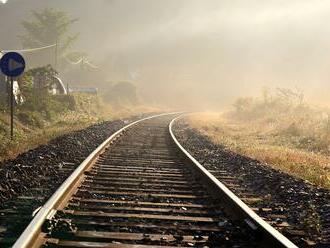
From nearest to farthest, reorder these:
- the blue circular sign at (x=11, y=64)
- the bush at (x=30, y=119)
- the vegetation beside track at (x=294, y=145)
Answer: the vegetation beside track at (x=294, y=145) < the blue circular sign at (x=11, y=64) < the bush at (x=30, y=119)

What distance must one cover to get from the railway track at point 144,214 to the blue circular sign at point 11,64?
5.49 meters

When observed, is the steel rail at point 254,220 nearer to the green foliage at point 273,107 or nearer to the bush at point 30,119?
the bush at point 30,119

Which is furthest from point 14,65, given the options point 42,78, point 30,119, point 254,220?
point 42,78

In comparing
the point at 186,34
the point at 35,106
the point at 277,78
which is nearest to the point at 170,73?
the point at 277,78

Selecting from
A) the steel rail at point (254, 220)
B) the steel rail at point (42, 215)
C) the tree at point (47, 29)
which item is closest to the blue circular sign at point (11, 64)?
the steel rail at point (42, 215)

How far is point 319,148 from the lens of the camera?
→ 1711cm

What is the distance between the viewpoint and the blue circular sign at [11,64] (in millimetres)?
14367

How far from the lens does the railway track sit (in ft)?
16.8

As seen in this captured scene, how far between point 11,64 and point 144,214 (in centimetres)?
951

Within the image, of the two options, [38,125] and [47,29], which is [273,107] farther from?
[47,29]

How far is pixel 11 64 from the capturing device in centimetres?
1448

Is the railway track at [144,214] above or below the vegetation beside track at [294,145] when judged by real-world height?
above

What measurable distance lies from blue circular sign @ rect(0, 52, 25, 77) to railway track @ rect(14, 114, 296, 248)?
549 cm

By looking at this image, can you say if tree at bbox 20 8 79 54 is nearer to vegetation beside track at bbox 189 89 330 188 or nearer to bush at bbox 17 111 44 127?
vegetation beside track at bbox 189 89 330 188
